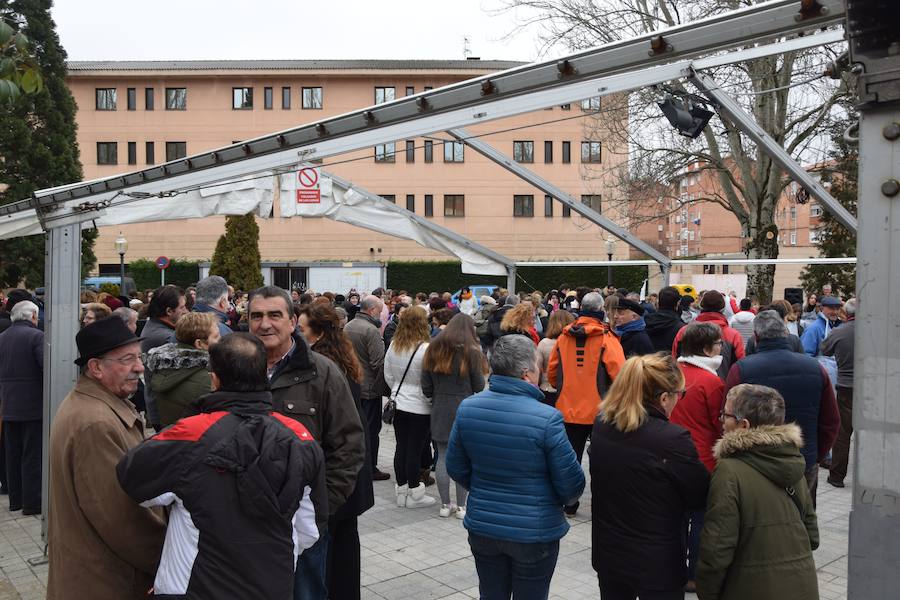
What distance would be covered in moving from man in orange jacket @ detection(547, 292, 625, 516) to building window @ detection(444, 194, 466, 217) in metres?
37.3

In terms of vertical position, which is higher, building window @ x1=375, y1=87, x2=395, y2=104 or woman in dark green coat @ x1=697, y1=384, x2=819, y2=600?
building window @ x1=375, y1=87, x2=395, y2=104

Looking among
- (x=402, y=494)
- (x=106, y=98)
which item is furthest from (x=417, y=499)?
(x=106, y=98)

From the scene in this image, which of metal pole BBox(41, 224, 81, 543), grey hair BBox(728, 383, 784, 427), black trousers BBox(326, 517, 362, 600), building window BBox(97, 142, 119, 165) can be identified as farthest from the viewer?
building window BBox(97, 142, 119, 165)

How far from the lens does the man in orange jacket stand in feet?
22.3

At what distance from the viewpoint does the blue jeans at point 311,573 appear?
3.87 m

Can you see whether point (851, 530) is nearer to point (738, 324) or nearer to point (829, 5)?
point (829, 5)

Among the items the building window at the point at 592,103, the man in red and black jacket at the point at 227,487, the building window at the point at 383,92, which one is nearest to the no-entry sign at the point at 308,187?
the building window at the point at 592,103

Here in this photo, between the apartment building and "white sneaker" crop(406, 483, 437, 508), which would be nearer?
"white sneaker" crop(406, 483, 437, 508)

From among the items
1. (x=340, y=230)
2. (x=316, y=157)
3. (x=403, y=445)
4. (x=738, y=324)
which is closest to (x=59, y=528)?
(x=316, y=157)

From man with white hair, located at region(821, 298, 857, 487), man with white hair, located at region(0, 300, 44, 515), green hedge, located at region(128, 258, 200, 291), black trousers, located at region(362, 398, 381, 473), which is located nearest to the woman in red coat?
man with white hair, located at region(821, 298, 857, 487)

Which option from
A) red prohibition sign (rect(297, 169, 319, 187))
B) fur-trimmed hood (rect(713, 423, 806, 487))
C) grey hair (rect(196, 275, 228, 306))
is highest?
red prohibition sign (rect(297, 169, 319, 187))

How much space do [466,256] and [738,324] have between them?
4074mm

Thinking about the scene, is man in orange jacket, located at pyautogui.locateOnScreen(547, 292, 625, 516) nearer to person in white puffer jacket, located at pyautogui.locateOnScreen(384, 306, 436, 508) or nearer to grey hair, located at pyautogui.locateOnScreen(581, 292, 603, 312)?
grey hair, located at pyautogui.locateOnScreen(581, 292, 603, 312)

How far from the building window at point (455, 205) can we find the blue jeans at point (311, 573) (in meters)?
40.4
